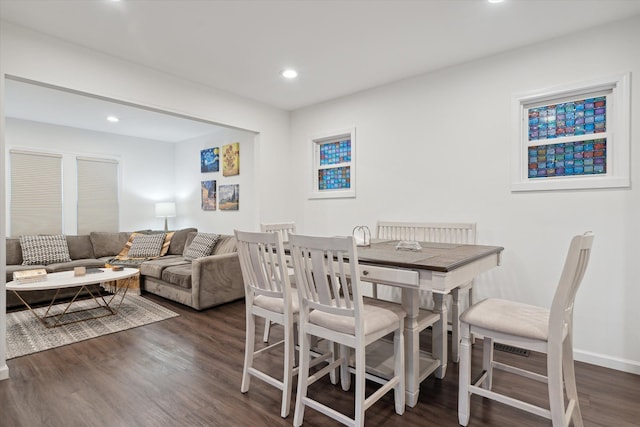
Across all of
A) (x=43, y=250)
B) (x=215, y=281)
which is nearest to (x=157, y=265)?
(x=215, y=281)

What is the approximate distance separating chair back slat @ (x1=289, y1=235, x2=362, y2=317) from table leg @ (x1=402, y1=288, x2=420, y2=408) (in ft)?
1.46

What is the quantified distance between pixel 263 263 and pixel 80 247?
4419 mm

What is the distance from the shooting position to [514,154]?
2.80m

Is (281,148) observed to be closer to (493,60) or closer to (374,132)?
(374,132)

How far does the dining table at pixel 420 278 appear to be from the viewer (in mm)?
1717

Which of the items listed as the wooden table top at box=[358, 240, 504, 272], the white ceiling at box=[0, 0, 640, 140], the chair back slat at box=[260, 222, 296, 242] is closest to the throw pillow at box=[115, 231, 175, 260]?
the chair back slat at box=[260, 222, 296, 242]

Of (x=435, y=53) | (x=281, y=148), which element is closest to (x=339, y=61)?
(x=435, y=53)

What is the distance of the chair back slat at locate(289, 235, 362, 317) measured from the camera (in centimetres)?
156

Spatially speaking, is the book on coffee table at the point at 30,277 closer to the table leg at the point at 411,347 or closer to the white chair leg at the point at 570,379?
the table leg at the point at 411,347

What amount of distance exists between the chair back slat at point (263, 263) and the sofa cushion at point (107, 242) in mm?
4192

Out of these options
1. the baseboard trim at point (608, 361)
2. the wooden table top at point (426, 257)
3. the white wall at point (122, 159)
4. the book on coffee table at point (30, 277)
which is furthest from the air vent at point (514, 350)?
the white wall at point (122, 159)

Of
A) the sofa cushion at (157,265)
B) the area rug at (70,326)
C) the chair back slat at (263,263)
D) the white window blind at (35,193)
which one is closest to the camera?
the chair back slat at (263,263)

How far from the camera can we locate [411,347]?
76.9 inches

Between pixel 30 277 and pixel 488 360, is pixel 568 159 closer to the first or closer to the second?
pixel 488 360
